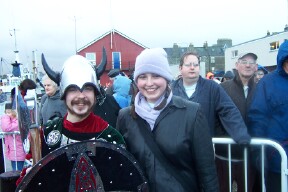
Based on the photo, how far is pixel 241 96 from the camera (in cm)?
398

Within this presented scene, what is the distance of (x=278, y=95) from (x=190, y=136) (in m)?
1.12

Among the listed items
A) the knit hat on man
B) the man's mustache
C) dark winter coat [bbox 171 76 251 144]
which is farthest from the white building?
the man's mustache

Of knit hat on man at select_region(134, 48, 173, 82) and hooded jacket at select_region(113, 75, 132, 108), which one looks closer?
knit hat on man at select_region(134, 48, 173, 82)

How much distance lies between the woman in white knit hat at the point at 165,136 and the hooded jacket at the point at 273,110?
0.93 m

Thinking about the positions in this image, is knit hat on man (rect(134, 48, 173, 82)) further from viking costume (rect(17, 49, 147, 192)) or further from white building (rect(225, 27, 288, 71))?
white building (rect(225, 27, 288, 71))

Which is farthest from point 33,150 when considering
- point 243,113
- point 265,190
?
point 243,113

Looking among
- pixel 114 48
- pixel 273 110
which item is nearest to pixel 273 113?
pixel 273 110

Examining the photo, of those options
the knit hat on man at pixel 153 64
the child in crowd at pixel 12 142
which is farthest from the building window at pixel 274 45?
the knit hat on man at pixel 153 64

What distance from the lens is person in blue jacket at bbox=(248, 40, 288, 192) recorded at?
289cm

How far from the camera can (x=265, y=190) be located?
125 inches

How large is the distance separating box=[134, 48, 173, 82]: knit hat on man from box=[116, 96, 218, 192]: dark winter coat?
8.7 inches

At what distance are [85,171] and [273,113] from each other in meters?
1.82

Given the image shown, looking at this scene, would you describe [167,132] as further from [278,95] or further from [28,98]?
[278,95]

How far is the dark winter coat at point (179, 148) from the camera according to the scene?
218 centimetres
